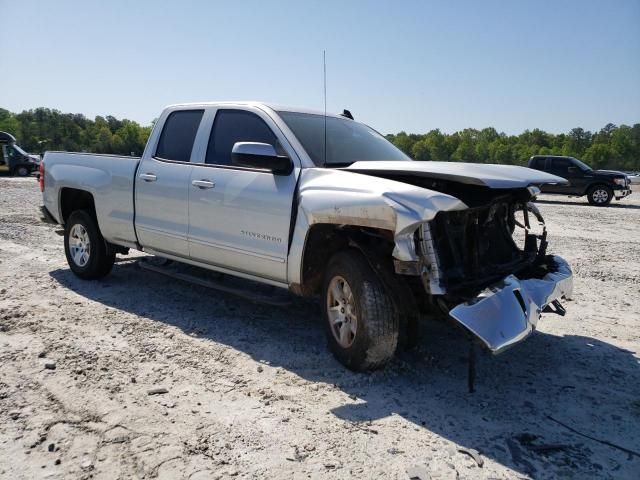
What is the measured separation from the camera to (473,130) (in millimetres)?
131750

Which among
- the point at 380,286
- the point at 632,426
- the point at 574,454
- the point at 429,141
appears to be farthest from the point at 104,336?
the point at 429,141

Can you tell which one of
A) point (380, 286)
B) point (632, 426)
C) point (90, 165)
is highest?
point (90, 165)

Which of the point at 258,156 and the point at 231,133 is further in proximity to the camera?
the point at 231,133

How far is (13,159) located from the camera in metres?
27.2

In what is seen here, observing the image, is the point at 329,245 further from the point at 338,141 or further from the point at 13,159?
the point at 13,159

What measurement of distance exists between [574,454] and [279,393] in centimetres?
Result: 173

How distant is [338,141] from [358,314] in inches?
68.3

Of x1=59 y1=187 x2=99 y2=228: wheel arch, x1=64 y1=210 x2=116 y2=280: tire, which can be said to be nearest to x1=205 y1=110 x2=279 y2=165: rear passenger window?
x1=64 y1=210 x2=116 y2=280: tire

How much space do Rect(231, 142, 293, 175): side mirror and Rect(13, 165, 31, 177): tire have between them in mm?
28334

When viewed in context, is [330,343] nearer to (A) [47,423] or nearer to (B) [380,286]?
(B) [380,286]

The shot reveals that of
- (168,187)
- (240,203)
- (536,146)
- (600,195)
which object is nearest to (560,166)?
(600,195)

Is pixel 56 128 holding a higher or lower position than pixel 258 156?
higher

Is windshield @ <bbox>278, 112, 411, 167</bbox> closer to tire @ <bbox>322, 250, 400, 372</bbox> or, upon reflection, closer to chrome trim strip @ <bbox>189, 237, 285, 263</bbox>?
chrome trim strip @ <bbox>189, 237, 285, 263</bbox>

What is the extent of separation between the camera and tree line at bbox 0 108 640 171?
321 feet
